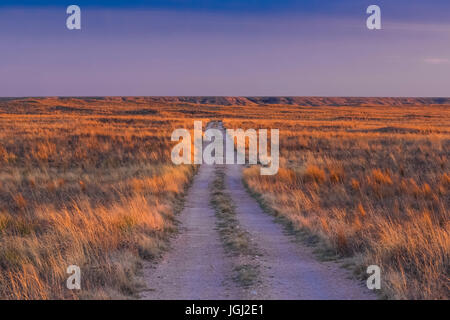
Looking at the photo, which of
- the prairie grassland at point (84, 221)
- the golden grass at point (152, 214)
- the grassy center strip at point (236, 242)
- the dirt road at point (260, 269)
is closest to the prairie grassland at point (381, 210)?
the golden grass at point (152, 214)

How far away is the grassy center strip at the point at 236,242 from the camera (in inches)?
271

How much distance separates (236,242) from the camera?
885 centimetres

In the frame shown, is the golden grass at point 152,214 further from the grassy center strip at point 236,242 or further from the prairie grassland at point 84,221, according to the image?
the grassy center strip at point 236,242

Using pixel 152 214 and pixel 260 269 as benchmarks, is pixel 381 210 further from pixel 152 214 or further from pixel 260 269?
pixel 152 214

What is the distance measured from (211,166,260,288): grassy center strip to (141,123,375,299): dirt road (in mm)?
125

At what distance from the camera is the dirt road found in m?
6.16

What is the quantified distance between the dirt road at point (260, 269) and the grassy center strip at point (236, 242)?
0.41ft

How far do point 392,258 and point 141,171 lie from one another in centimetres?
1350

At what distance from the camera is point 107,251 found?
7.90 m

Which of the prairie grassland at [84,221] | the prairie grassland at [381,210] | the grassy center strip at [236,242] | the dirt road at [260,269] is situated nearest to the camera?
the dirt road at [260,269]

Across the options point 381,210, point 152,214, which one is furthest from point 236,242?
point 381,210

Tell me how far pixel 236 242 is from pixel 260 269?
64.8 inches
